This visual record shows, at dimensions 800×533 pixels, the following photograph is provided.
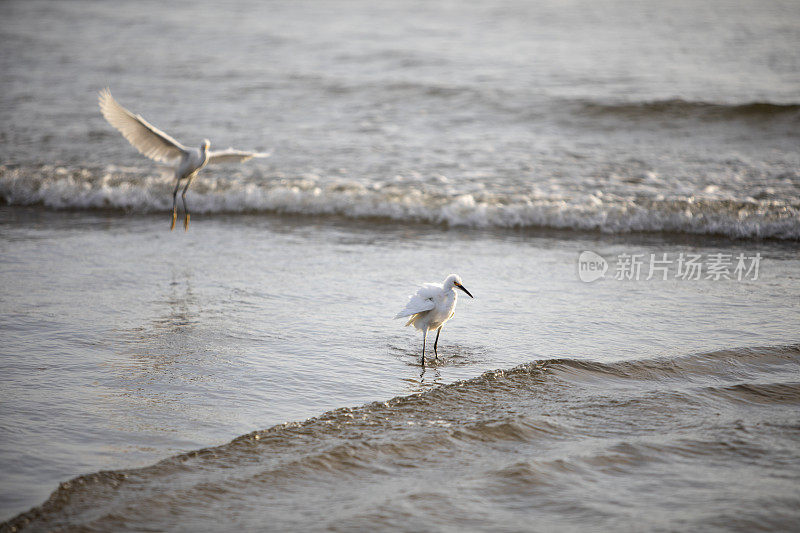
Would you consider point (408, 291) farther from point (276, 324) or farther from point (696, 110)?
point (696, 110)

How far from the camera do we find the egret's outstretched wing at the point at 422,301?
18.1 ft

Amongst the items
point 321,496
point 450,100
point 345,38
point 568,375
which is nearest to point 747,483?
point 568,375

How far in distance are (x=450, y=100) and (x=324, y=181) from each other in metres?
5.25

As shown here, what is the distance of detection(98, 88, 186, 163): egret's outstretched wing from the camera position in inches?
331

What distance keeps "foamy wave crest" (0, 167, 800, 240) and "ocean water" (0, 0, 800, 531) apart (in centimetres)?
5

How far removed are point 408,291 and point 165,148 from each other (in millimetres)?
4040

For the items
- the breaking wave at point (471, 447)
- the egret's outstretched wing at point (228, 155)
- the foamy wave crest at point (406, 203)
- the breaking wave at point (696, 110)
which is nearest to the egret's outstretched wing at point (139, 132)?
the egret's outstretched wing at point (228, 155)

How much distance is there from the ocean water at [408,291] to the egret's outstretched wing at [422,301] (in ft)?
1.32

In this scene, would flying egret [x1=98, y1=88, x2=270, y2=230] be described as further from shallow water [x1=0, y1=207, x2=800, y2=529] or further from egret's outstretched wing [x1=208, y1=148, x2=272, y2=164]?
shallow water [x1=0, y1=207, x2=800, y2=529]

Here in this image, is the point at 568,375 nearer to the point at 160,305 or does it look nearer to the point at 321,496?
the point at 321,496

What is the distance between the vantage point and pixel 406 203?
34.2ft

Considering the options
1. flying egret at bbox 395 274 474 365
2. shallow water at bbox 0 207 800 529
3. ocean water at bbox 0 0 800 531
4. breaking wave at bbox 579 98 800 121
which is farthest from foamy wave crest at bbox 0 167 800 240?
breaking wave at bbox 579 98 800 121

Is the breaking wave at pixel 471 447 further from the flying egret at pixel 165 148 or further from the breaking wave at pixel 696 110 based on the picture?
the breaking wave at pixel 696 110

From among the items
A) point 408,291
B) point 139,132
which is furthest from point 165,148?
point 408,291
